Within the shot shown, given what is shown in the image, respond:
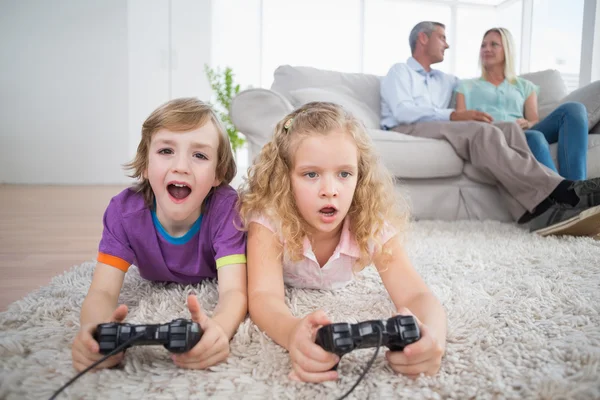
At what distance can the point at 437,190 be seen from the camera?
6.93 feet

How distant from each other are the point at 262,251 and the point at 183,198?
0.19 m

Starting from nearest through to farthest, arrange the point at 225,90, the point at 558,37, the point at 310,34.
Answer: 1. the point at 225,90
2. the point at 558,37
3. the point at 310,34

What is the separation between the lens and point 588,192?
1555mm

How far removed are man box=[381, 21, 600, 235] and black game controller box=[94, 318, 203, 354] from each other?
147cm

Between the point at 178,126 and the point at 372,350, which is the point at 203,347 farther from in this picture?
the point at 178,126

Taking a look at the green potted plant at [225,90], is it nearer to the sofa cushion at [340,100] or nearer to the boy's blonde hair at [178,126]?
the sofa cushion at [340,100]

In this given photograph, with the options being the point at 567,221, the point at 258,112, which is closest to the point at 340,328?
the point at 567,221

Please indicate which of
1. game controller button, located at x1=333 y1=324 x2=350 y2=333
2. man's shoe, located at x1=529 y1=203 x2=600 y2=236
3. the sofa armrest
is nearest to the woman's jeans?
man's shoe, located at x1=529 y1=203 x2=600 y2=236

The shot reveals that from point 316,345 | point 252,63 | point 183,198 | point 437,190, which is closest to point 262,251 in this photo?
point 183,198

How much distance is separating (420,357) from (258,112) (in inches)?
60.9

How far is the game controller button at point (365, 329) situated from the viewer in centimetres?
56

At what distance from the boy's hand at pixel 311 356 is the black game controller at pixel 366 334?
14mm

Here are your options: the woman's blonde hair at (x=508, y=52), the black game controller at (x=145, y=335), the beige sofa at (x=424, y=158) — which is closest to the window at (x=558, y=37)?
the woman's blonde hair at (x=508, y=52)

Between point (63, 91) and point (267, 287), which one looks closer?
point (267, 287)
